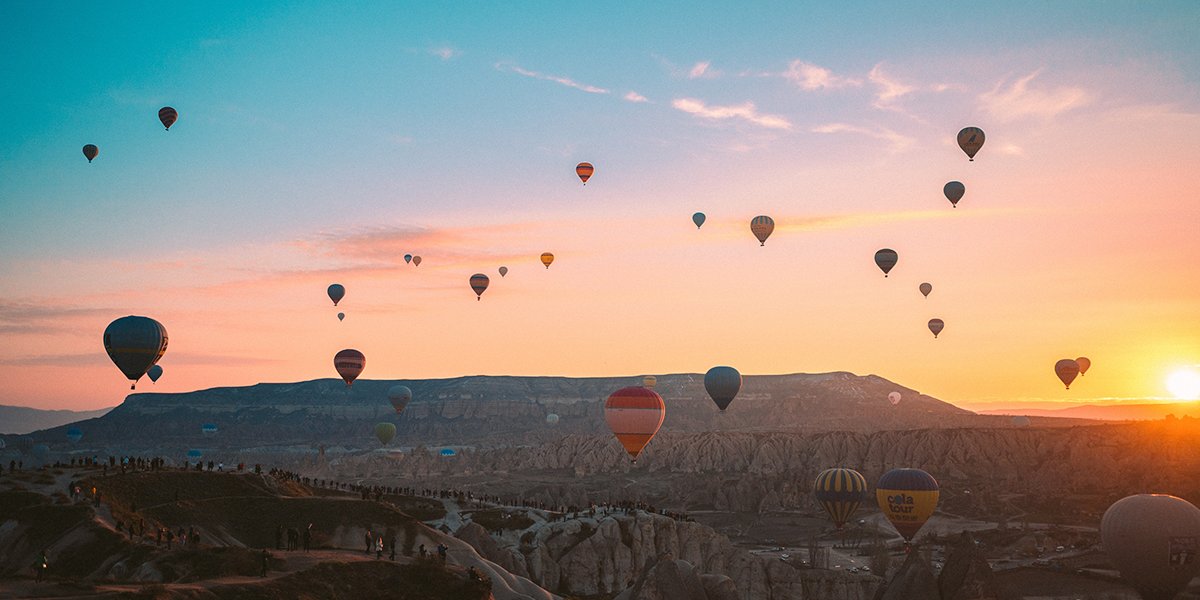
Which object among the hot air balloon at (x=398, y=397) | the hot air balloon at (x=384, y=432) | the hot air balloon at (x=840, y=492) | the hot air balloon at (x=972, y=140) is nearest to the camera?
the hot air balloon at (x=972, y=140)

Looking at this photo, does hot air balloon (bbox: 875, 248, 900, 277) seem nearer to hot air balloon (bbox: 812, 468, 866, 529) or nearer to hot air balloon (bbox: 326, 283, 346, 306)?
hot air balloon (bbox: 812, 468, 866, 529)

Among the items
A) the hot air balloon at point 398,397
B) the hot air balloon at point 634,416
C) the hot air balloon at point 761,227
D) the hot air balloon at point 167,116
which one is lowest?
the hot air balloon at point 634,416

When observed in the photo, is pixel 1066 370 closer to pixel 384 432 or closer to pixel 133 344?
pixel 384 432

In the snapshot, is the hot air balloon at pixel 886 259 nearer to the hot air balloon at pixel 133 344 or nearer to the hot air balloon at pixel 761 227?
the hot air balloon at pixel 761 227

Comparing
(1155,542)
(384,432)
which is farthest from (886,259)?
(384,432)

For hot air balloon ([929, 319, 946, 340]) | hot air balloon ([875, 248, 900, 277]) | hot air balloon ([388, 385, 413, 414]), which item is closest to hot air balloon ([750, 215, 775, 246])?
hot air balloon ([875, 248, 900, 277])

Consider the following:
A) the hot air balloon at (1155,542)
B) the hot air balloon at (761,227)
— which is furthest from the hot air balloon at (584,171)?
the hot air balloon at (1155,542)

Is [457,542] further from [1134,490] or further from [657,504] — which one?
[1134,490]
